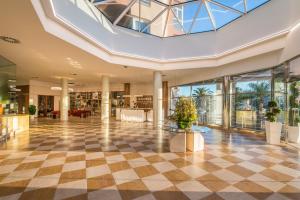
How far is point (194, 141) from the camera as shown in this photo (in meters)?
4.86

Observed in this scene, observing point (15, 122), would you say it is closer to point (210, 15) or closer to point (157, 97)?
point (157, 97)

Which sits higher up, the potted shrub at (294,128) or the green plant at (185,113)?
the green plant at (185,113)

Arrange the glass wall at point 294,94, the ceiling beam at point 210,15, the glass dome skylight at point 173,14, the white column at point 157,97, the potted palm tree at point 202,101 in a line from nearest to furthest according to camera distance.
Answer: the glass wall at point 294,94
the glass dome skylight at point 173,14
the ceiling beam at point 210,15
the white column at point 157,97
the potted palm tree at point 202,101

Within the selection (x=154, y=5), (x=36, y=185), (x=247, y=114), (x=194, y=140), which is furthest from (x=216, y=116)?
(x=36, y=185)

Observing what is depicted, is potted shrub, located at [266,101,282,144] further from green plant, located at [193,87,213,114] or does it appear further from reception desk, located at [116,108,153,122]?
reception desk, located at [116,108,153,122]

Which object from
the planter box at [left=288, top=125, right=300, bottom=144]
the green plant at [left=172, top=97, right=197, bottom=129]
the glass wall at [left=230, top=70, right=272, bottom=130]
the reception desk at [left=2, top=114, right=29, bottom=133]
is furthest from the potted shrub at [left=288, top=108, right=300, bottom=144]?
the reception desk at [left=2, top=114, right=29, bottom=133]

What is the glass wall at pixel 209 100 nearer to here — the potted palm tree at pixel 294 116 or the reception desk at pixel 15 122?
the potted palm tree at pixel 294 116

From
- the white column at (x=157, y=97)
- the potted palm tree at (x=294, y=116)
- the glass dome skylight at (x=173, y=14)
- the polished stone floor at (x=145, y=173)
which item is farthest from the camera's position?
the white column at (x=157, y=97)

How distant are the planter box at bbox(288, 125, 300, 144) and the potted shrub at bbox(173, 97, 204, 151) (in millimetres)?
3752

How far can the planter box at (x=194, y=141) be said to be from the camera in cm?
486

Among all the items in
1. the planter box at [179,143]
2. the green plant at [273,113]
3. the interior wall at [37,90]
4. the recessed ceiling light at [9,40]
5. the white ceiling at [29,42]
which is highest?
the recessed ceiling light at [9,40]

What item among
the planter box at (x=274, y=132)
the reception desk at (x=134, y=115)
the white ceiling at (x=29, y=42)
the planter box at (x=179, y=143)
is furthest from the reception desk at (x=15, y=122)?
the planter box at (x=274, y=132)

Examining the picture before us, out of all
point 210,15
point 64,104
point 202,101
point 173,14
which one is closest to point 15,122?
point 64,104

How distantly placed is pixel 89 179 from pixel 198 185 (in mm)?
1953
